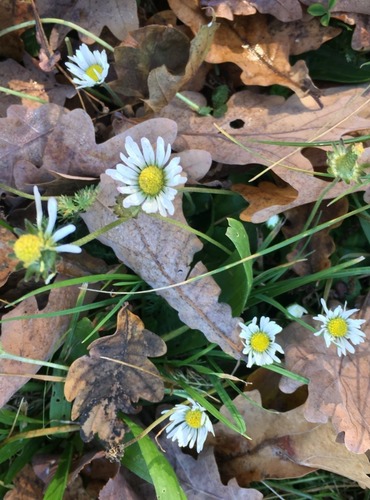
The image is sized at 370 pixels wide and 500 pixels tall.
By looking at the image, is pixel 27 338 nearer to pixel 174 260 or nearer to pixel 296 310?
pixel 174 260

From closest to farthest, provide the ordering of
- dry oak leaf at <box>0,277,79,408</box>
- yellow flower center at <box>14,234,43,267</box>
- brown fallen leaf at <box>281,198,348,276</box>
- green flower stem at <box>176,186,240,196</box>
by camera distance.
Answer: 1. yellow flower center at <box>14,234,43,267</box>
2. green flower stem at <box>176,186,240,196</box>
3. dry oak leaf at <box>0,277,79,408</box>
4. brown fallen leaf at <box>281,198,348,276</box>

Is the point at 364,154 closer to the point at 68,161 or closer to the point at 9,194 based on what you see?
the point at 68,161

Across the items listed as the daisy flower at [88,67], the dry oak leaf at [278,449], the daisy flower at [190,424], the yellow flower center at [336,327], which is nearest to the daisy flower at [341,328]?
the yellow flower center at [336,327]

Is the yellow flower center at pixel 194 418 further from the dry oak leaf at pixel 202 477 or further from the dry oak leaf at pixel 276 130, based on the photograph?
the dry oak leaf at pixel 276 130

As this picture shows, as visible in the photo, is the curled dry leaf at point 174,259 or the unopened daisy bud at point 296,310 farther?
the unopened daisy bud at point 296,310

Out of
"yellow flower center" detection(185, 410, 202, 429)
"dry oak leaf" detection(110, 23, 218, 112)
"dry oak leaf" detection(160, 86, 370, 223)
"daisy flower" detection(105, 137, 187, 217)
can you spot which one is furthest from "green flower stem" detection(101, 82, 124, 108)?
"yellow flower center" detection(185, 410, 202, 429)

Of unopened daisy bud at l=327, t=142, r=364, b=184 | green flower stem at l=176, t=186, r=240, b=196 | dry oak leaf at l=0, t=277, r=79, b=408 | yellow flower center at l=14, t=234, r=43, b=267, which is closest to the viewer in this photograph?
yellow flower center at l=14, t=234, r=43, b=267

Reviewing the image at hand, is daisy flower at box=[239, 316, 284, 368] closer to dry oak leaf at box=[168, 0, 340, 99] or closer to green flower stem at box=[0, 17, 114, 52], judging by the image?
dry oak leaf at box=[168, 0, 340, 99]

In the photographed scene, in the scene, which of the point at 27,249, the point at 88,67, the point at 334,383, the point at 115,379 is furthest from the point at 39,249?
the point at 334,383
